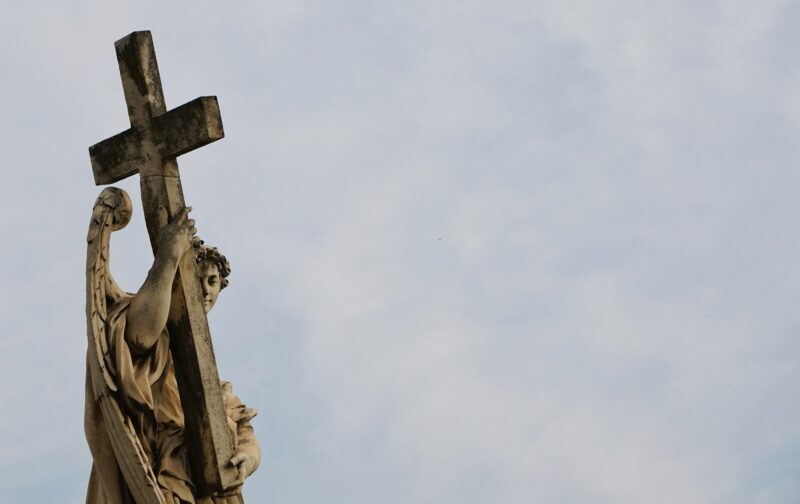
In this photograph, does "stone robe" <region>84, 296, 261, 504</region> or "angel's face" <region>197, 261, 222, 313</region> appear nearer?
"stone robe" <region>84, 296, 261, 504</region>

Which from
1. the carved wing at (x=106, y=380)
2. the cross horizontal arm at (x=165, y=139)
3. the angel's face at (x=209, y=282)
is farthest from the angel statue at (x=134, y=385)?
the angel's face at (x=209, y=282)

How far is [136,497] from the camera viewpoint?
32.8 ft

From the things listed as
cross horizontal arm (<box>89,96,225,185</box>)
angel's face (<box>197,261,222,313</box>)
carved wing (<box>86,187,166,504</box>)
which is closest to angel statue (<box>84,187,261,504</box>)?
carved wing (<box>86,187,166,504</box>)

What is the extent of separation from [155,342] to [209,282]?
38.6 inches

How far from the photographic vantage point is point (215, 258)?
11.2 meters

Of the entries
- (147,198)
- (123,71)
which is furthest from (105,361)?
(123,71)

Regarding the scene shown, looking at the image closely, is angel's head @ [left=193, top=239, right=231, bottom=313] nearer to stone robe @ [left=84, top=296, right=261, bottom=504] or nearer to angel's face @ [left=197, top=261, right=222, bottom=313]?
angel's face @ [left=197, top=261, right=222, bottom=313]

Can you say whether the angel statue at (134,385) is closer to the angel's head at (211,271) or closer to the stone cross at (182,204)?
the stone cross at (182,204)

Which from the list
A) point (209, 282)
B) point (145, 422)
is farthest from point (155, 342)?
point (209, 282)

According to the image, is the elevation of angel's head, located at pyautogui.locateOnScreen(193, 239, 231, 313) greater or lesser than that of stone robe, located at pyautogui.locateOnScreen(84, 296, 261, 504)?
greater

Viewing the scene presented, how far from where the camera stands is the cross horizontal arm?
10359 mm

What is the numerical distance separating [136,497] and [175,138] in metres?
2.09

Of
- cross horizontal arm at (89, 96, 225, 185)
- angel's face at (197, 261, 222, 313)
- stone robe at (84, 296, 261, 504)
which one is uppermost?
cross horizontal arm at (89, 96, 225, 185)

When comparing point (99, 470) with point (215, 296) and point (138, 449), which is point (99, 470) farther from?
point (215, 296)
